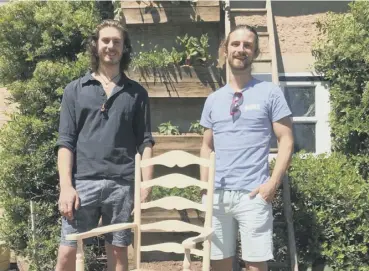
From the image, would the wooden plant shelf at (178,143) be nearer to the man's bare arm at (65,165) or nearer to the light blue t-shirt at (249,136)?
the light blue t-shirt at (249,136)

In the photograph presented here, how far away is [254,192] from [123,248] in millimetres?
849

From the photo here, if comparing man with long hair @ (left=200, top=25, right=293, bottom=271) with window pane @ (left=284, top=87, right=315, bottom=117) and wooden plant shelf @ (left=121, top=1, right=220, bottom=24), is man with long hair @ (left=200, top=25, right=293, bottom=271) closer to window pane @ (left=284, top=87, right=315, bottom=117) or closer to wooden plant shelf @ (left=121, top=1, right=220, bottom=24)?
wooden plant shelf @ (left=121, top=1, right=220, bottom=24)

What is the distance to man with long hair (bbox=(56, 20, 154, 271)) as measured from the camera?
2.87 m

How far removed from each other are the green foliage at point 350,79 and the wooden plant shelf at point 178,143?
1.43 meters

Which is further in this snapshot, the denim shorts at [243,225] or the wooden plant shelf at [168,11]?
the wooden plant shelf at [168,11]

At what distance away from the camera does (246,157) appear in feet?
9.71

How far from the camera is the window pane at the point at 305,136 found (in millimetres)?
5293

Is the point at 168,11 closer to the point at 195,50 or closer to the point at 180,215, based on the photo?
the point at 195,50

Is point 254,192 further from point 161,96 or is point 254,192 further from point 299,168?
point 161,96

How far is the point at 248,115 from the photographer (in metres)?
2.96

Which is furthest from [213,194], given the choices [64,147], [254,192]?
[64,147]

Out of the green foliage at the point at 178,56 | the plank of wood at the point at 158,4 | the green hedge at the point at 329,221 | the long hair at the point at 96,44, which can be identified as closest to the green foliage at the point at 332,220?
the green hedge at the point at 329,221

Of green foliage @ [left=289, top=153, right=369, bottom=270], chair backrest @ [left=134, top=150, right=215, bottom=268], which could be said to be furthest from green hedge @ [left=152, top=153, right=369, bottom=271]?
chair backrest @ [left=134, top=150, right=215, bottom=268]

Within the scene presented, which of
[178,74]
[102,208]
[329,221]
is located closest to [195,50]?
[178,74]
